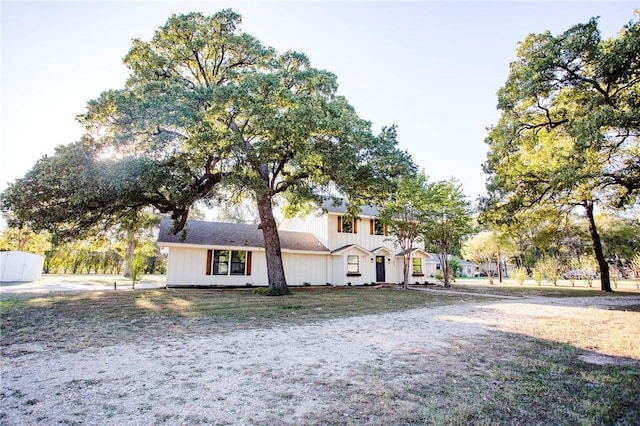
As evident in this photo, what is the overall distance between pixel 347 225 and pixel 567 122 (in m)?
13.9

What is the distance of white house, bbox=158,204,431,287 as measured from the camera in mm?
17906

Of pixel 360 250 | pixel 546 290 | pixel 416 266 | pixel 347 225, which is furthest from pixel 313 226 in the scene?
pixel 546 290

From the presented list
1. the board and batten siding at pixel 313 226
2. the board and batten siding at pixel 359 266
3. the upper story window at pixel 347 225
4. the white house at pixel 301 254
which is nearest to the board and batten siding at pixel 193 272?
the white house at pixel 301 254

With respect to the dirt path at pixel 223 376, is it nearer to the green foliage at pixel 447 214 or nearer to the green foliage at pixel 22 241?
the green foliage at pixel 447 214

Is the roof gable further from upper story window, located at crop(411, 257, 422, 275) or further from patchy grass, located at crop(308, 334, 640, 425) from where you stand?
patchy grass, located at crop(308, 334, 640, 425)

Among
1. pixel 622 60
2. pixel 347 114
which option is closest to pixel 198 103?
pixel 347 114

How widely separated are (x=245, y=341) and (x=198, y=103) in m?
9.05

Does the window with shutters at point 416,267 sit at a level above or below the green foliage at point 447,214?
below

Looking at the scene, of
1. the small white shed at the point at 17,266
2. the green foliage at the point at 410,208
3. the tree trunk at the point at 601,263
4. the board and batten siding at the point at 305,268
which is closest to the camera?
the green foliage at the point at 410,208

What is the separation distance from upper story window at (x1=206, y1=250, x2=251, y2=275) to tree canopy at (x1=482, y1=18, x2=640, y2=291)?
14.0m

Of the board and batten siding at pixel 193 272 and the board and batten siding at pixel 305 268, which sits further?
the board and batten siding at pixel 305 268

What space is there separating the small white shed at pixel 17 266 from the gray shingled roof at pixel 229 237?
11.5 m

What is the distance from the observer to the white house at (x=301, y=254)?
1791cm

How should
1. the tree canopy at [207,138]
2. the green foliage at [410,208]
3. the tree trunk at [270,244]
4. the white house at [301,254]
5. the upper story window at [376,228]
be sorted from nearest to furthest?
the tree canopy at [207,138] → the tree trunk at [270,244] → the green foliage at [410,208] → the white house at [301,254] → the upper story window at [376,228]
